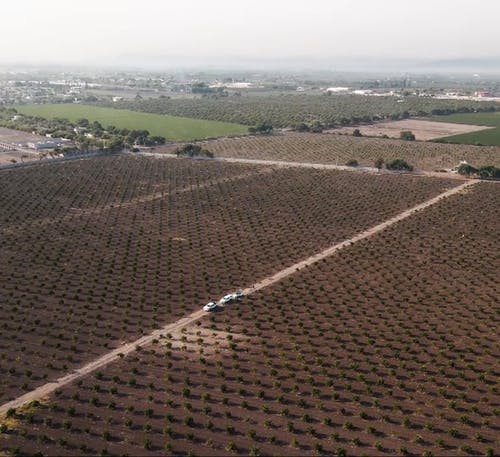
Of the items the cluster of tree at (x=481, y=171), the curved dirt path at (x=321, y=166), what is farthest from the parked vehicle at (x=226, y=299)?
the cluster of tree at (x=481, y=171)

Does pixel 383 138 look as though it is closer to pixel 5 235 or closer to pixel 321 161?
pixel 321 161

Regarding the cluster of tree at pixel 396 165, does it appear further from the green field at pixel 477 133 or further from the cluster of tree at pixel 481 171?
the green field at pixel 477 133

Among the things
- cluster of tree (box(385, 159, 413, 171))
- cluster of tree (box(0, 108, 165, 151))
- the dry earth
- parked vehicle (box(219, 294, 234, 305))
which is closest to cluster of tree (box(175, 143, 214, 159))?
cluster of tree (box(0, 108, 165, 151))

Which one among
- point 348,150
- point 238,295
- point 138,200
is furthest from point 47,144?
point 238,295

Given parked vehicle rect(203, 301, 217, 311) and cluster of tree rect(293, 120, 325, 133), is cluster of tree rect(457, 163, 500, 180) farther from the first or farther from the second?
parked vehicle rect(203, 301, 217, 311)

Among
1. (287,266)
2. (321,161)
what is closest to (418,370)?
(287,266)

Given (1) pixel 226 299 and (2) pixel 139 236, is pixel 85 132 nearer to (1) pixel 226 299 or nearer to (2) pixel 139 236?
(2) pixel 139 236
